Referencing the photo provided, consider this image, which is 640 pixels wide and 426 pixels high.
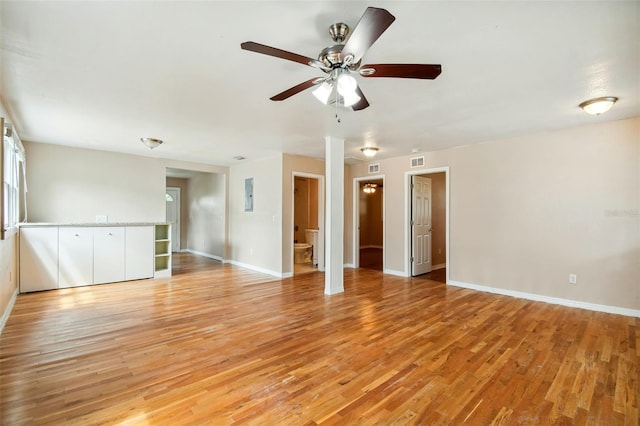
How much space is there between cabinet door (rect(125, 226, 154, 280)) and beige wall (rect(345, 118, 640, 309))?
558 centimetres

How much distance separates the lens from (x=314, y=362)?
247 cm

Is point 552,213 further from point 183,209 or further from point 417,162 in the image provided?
point 183,209

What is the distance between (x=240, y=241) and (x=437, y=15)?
622cm

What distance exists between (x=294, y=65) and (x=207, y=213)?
6.98 metres

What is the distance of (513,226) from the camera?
14.9 ft

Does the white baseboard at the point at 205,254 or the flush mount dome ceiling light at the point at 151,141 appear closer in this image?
the flush mount dome ceiling light at the point at 151,141

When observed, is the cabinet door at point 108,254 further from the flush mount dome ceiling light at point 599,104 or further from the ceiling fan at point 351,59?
the flush mount dome ceiling light at point 599,104

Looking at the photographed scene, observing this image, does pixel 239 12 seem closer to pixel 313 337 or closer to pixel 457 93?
pixel 457 93

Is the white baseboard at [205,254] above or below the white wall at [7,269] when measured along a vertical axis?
below

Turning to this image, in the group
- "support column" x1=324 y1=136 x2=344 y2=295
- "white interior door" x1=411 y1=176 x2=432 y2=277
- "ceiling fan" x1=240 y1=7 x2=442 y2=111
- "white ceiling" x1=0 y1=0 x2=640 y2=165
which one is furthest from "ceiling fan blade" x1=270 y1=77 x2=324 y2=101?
"white interior door" x1=411 y1=176 x2=432 y2=277

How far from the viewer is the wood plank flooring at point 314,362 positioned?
1.86 meters

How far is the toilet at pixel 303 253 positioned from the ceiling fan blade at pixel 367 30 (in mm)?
5903

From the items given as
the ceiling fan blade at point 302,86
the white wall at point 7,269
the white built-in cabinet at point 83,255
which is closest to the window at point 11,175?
the white wall at point 7,269

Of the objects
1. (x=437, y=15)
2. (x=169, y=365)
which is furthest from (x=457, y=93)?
(x=169, y=365)
